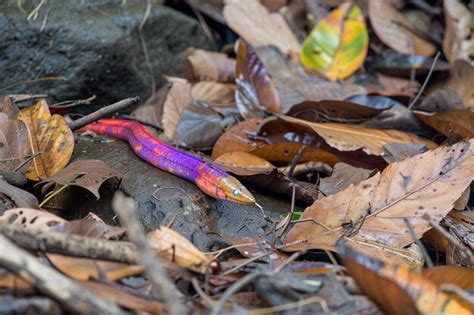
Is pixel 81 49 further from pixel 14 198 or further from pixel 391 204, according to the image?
pixel 391 204

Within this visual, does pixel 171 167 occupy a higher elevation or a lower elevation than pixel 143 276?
lower

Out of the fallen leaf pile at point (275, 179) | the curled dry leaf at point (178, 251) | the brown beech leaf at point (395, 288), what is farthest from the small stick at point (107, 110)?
the brown beech leaf at point (395, 288)

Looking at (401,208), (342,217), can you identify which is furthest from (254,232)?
(401,208)

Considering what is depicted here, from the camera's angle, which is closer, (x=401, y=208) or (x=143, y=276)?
Answer: (x=143, y=276)

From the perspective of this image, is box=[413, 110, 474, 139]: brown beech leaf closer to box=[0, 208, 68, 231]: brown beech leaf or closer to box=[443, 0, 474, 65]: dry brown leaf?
box=[443, 0, 474, 65]: dry brown leaf

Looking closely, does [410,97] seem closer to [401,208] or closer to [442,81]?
[442,81]

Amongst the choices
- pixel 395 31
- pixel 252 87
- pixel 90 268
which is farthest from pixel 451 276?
pixel 395 31

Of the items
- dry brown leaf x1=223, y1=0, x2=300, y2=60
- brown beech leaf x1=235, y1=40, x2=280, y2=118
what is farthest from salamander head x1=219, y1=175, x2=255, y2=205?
dry brown leaf x1=223, y1=0, x2=300, y2=60
